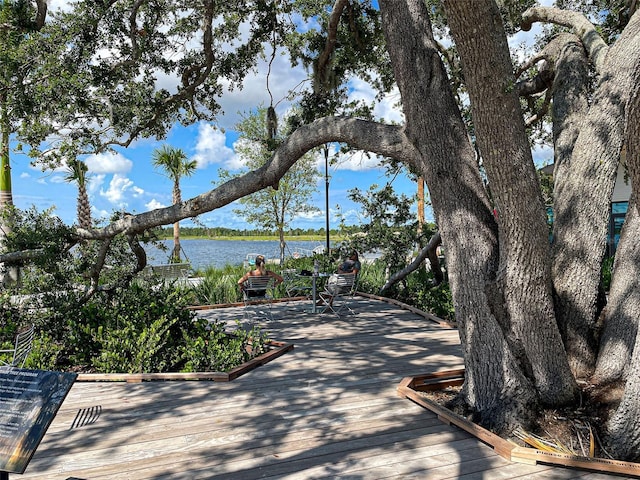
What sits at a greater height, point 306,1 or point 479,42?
point 306,1

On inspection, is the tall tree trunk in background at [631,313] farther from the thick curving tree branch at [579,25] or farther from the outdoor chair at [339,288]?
the outdoor chair at [339,288]

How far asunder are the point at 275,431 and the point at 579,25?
5.09 m

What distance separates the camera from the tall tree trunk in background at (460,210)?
11.9 ft

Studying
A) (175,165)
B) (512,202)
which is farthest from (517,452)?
(175,165)

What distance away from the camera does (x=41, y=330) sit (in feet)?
19.9

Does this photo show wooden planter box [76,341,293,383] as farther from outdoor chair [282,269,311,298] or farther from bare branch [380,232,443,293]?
bare branch [380,232,443,293]

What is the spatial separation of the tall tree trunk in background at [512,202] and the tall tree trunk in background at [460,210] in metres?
0.14

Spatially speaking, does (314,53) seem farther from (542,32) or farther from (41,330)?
(41,330)

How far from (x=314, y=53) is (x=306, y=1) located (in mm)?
890

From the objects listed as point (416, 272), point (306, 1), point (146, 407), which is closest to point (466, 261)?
point (146, 407)

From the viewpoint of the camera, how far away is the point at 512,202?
3.35 m

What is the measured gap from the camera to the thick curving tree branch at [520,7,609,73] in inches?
174

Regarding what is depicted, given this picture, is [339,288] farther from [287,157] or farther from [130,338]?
[287,157]

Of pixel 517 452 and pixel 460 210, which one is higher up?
pixel 460 210
